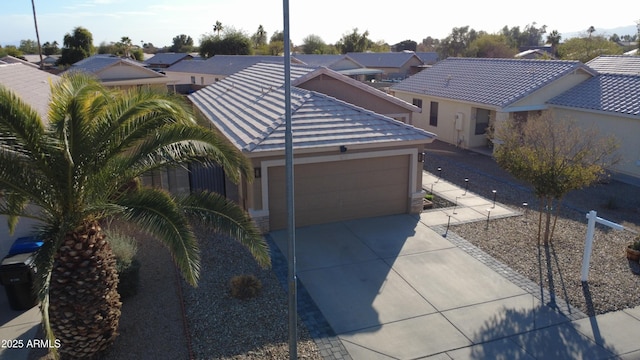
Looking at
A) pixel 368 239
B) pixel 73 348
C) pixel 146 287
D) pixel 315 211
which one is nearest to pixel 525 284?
pixel 368 239

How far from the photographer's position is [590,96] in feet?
67.6

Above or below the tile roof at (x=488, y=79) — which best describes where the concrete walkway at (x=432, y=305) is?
below

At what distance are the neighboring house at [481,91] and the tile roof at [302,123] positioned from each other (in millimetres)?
8091

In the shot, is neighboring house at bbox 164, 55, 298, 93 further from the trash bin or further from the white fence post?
the white fence post

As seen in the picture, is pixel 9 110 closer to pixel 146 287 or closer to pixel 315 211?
pixel 146 287

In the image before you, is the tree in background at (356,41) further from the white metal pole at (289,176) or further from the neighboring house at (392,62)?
the white metal pole at (289,176)

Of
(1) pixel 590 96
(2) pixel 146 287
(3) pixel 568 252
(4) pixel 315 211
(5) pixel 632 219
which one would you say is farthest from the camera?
(1) pixel 590 96

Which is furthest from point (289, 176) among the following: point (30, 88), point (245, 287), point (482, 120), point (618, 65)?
point (618, 65)

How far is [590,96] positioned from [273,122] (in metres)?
14.9

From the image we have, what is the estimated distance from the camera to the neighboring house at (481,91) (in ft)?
70.6

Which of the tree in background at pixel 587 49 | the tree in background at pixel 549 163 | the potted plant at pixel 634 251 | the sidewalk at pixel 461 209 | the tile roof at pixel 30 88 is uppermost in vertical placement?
the tree in background at pixel 587 49

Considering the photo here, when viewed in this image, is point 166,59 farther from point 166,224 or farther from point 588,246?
point 588,246

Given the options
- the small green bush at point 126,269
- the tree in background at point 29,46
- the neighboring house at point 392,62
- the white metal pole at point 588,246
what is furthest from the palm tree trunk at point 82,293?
the tree in background at point 29,46

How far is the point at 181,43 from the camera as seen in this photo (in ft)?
348
